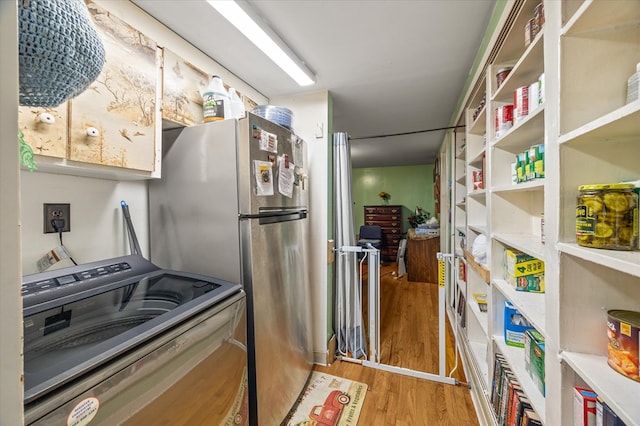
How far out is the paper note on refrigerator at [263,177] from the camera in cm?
132

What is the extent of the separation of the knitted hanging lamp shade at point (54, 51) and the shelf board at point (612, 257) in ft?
3.63

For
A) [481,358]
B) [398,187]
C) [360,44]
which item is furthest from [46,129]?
[398,187]

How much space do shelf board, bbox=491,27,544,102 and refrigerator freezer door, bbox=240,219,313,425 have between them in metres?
1.35

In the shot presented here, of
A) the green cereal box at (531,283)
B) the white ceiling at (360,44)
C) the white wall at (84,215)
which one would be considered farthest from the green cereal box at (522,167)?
the white wall at (84,215)

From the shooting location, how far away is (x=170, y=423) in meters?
0.76

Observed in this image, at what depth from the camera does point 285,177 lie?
1.61m

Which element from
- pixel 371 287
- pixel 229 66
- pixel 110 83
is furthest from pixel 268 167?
pixel 371 287

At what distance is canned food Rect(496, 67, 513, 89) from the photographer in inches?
51.9

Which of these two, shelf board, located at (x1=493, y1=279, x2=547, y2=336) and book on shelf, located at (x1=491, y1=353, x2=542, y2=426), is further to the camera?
book on shelf, located at (x1=491, y1=353, x2=542, y2=426)

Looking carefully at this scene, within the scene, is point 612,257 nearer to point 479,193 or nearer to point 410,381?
point 479,193

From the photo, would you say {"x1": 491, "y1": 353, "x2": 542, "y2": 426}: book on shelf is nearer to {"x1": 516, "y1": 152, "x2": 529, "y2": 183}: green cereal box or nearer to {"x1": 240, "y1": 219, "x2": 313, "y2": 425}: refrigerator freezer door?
{"x1": 516, "y1": 152, "x2": 529, "y2": 183}: green cereal box

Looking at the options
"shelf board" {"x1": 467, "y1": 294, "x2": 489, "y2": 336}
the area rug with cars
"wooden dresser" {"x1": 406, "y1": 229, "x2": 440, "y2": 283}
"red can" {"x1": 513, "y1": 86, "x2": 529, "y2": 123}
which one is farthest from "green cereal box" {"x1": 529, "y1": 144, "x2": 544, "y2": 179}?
"wooden dresser" {"x1": 406, "y1": 229, "x2": 440, "y2": 283}

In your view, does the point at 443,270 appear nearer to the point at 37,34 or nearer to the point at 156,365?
the point at 156,365

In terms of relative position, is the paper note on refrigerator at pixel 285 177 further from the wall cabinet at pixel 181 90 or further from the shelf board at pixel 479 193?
the shelf board at pixel 479 193
